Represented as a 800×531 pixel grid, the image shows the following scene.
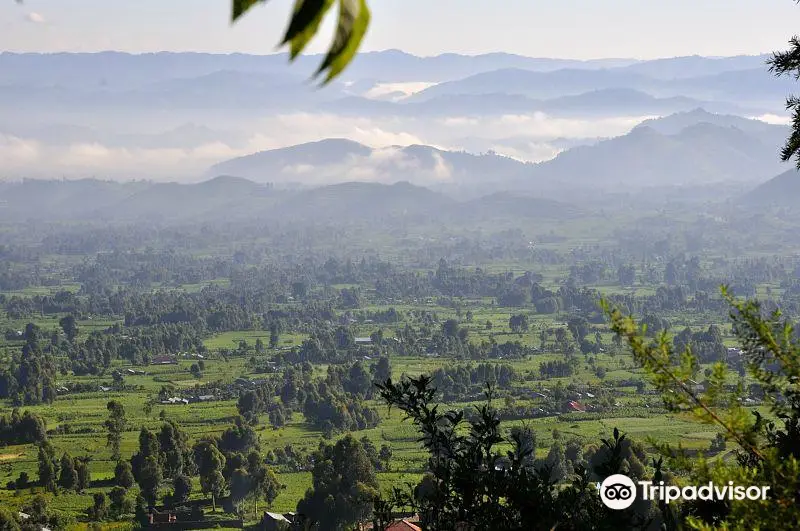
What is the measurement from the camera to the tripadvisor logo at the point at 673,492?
11.8 feet

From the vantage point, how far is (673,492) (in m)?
5.49

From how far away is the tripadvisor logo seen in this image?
3587 millimetres

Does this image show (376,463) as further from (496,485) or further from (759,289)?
(759,289)

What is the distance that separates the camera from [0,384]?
43094 millimetres

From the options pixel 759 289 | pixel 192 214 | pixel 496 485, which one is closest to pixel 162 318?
pixel 759 289

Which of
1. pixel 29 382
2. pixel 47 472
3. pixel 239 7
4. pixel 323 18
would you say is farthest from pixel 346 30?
pixel 29 382

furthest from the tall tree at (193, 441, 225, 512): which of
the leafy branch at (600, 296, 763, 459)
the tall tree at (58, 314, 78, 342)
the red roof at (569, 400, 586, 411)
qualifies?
the tall tree at (58, 314, 78, 342)

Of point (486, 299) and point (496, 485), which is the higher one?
point (496, 485)

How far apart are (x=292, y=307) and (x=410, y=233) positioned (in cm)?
7250

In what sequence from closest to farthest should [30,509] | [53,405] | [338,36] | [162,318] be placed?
1. [338,36]
2. [30,509]
3. [53,405]
4. [162,318]

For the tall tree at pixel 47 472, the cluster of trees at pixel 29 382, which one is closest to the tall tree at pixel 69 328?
the cluster of trees at pixel 29 382

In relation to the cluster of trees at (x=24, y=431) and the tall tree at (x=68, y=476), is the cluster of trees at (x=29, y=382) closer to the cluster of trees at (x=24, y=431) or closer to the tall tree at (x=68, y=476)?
the cluster of trees at (x=24, y=431)

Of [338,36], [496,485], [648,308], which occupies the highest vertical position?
[338,36]

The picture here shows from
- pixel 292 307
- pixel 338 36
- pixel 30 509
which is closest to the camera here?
pixel 338 36
